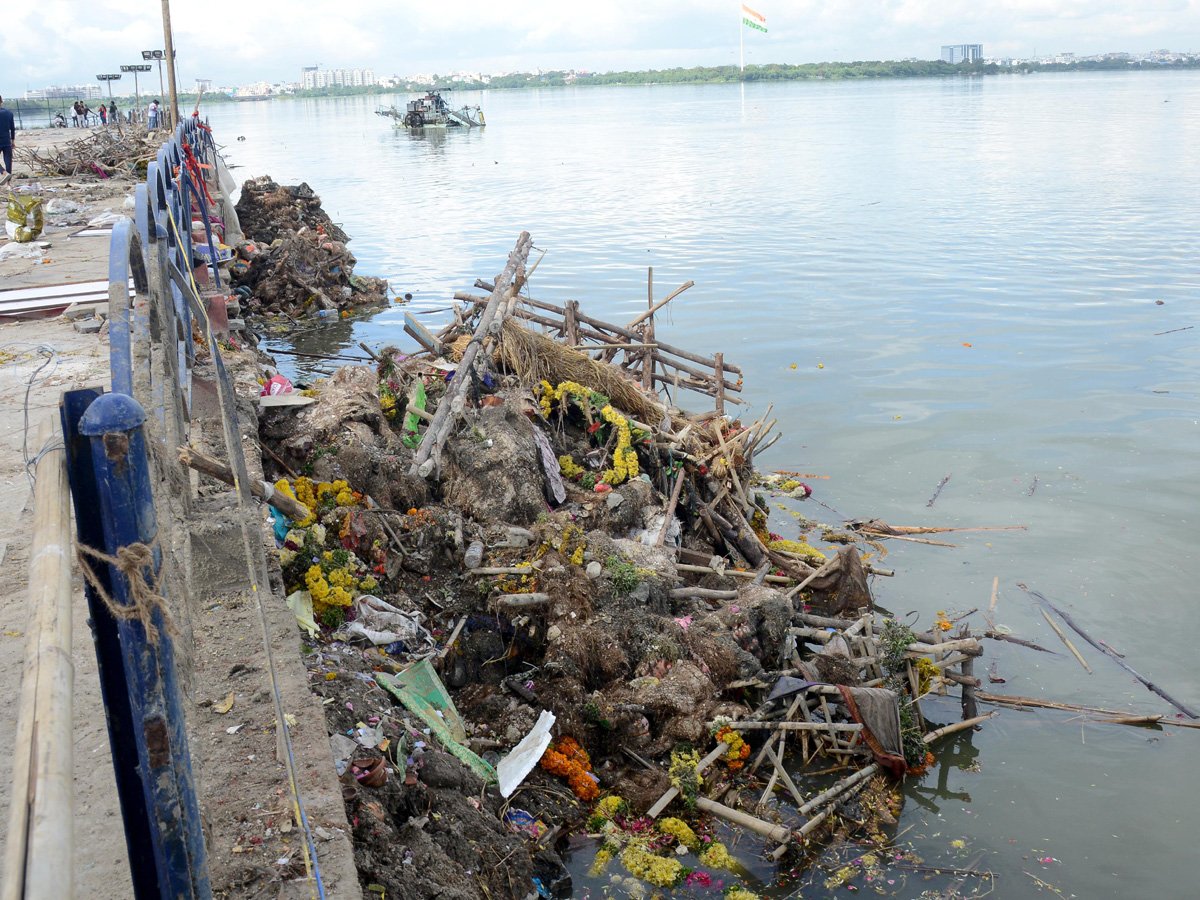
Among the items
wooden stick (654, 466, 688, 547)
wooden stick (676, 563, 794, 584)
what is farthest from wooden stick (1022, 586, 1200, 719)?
wooden stick (654, 466, 688, 547)

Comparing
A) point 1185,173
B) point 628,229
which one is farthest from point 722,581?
point 1185,173

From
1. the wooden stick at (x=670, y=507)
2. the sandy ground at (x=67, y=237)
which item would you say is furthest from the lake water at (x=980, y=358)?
the sandy ground at (x=67, y=237)

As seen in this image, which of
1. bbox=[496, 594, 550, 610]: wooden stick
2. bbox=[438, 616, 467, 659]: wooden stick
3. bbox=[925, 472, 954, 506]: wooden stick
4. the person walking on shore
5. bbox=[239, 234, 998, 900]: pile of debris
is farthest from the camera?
the person walking on shore

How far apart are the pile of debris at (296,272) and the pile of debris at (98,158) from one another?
119 inches

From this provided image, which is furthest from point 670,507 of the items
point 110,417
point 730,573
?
point 110,417

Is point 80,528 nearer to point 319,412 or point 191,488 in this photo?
point 191,488

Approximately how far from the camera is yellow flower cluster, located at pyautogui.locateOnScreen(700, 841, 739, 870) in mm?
5582

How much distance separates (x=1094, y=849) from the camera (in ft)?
20.5

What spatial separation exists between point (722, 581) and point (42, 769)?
23.6 ft

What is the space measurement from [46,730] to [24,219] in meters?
13.2

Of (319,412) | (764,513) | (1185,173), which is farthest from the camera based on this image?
(1185,173)

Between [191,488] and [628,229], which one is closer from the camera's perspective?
[191,488]

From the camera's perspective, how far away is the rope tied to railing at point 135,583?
5.46 ft

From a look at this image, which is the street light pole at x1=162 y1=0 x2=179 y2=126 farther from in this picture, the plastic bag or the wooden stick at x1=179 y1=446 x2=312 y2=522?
the wooden stick at x1=179 y1=446 x2=312 y2=522
